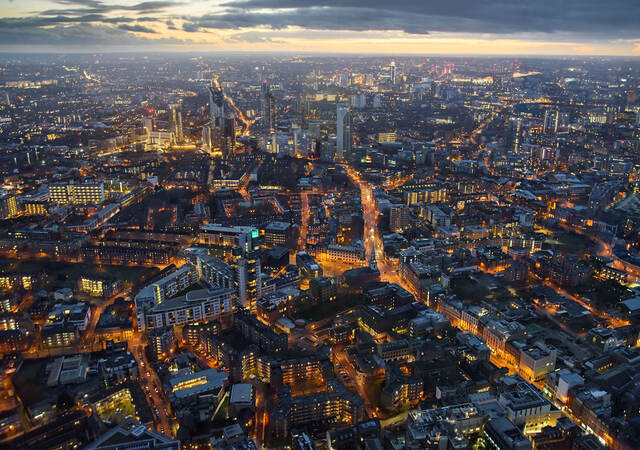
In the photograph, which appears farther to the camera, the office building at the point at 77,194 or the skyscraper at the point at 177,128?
the skyscraper at the point at 177,128

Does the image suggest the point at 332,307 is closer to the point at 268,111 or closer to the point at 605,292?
the point at 605,292

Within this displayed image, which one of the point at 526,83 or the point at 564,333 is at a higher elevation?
the point at 526,83

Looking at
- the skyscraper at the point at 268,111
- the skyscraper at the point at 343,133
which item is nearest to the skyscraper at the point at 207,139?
the skyscraper at the point at 268,111

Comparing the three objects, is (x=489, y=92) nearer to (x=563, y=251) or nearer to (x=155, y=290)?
(x=563, y=251)

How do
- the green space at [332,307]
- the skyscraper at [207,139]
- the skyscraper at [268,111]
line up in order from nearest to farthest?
1. the green space at [332,307]
2. the skyscraper at [207,139]
3. the skyscraper at [268,111]

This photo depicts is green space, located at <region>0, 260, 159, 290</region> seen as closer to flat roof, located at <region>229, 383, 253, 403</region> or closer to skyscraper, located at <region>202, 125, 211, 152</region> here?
flat roof, located at <region>229, 383, 253, 403</region>

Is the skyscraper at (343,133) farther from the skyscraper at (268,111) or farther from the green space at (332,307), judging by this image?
the green space at (332,307)

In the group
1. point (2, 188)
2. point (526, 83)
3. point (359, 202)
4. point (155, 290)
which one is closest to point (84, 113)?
point (2, 188)

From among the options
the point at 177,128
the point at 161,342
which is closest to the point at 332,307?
the point at 161,342
